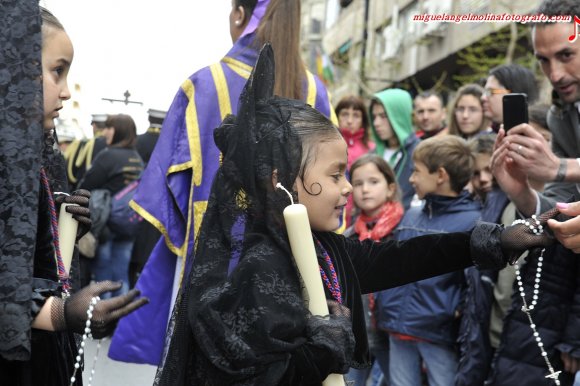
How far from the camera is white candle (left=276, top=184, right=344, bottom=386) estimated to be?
8.04 feet

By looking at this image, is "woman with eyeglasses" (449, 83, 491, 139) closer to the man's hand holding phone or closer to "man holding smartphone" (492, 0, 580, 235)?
"man holding smartphone" (492, 0, 580, 235)

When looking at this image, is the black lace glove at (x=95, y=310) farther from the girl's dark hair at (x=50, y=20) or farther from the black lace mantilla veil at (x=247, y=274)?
the girl's dark hair at (x=50, y=20)

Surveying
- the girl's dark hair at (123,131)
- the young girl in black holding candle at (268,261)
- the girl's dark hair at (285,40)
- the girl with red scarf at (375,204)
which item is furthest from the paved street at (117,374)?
the young girl in black holding candle at (268,261)

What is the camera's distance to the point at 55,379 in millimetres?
2641

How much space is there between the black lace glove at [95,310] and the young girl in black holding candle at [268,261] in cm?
28

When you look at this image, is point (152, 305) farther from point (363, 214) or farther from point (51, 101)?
point (363, 214)

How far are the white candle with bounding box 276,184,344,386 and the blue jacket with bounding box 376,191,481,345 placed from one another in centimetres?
251

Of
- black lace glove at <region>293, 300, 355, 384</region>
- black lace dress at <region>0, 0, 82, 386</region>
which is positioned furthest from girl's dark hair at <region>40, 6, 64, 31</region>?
black lace glove at <region>293, 300, 355, 384</region>

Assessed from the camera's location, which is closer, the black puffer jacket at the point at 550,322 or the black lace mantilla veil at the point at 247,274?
the black lace mantilla veil at the point at 247,274

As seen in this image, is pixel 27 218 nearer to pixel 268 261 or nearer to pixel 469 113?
pixel 268 261

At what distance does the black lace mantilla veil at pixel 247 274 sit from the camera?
2.45m

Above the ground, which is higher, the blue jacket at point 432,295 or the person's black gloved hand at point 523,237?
the person's black gloved hand at point 523,237

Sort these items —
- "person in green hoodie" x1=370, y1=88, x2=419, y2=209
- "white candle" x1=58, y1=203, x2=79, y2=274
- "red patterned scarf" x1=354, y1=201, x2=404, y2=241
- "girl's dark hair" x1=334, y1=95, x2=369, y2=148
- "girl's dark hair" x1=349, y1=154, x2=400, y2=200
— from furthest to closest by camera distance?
1. "girl's dark hair" x1=334, y1=95, x2=369, y2=148
2. "person in green hoodie" x1=370, y1=88, x2=419, y2=209
3. "girl's dark hair" x1=349, y1=154, x2=400, y2=200
4. "red patterned scarf" x1=354, y1=201, x2=404, y2=241
5. "white candle" x1=58, y1=203, x2=79, y2=274

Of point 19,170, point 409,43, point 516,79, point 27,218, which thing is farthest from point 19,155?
point 409,43
